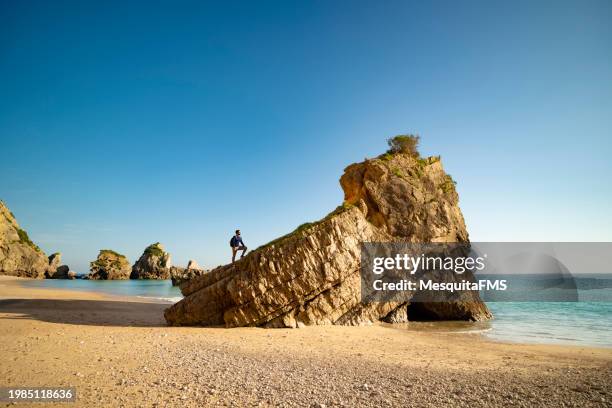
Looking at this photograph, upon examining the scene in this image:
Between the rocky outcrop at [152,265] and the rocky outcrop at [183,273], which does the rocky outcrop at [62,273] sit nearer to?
the rocky outcrop at [152,265]

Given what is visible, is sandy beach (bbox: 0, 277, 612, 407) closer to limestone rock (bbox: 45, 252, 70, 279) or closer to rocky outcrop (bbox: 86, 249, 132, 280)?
limestone rock (bbox: 45, 252, 70, 279)

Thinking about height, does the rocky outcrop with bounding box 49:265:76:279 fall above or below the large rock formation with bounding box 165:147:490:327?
below

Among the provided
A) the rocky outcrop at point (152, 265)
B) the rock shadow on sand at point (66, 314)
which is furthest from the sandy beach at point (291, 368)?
the rocky outcrop at point (152, 265)

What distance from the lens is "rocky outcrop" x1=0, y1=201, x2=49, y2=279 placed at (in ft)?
269

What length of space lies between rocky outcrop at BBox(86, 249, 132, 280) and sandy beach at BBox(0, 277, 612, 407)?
363ft

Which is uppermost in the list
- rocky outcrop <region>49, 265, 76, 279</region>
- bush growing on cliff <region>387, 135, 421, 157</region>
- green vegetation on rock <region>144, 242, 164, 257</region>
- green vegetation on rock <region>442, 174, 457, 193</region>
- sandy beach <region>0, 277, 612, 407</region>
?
bush growing on cliff <region>387, 135, 421, 157</region>

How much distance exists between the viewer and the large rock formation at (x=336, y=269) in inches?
774

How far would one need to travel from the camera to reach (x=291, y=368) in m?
10.4

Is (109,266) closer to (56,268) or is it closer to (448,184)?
(56,268)

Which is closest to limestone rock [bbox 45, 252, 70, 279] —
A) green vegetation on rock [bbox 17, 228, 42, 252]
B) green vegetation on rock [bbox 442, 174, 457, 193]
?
green vegetation on rock [bbox 17, 228, 42, 252]

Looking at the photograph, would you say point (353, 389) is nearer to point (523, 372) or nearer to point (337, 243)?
point (523, 372)

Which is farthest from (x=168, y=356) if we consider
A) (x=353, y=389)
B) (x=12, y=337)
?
(x=12, y=337)

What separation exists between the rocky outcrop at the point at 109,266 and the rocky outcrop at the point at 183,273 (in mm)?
16435

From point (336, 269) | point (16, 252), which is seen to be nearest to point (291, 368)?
point (336, 269)
